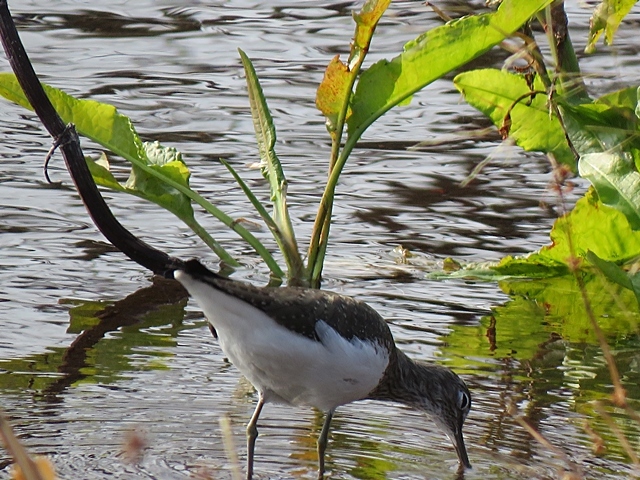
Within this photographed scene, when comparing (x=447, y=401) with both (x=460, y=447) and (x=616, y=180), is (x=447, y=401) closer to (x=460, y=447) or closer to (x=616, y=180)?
(x=460, y=447)

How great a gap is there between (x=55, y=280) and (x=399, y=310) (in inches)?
71.4

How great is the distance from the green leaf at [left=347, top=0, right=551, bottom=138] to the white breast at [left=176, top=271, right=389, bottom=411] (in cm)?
164

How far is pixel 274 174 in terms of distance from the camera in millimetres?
6074

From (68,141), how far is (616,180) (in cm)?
282

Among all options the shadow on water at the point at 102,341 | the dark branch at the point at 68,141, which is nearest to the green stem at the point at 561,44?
the shadow on water at the point at 102,341

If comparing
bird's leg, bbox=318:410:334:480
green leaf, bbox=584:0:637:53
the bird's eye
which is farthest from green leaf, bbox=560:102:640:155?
bird's leg, bbox=318:410:334:480

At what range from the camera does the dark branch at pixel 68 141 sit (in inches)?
134

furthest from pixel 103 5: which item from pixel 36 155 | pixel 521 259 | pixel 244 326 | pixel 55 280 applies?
pixel 244 326

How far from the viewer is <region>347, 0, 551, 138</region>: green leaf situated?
216 inches

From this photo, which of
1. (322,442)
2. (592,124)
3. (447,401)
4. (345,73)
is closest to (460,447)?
(447,401)

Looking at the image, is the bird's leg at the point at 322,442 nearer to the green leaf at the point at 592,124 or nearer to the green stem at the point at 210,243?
the green stem at the point at 210,243

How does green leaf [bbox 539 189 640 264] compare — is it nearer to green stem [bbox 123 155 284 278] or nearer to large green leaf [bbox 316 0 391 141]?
large green leaf [bbox 316 0 391 141]

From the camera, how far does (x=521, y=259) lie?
19.8 feet

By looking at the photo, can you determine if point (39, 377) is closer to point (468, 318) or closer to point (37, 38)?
point (468, 318)
